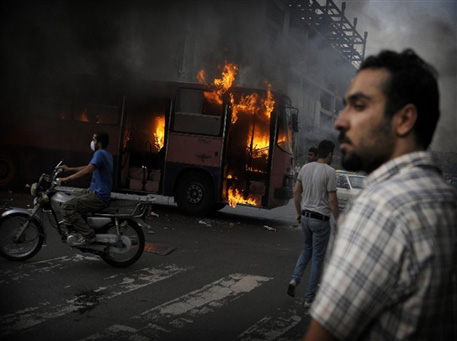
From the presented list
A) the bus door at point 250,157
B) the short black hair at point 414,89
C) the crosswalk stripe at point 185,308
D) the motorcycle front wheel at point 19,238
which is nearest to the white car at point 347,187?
the bus door at point 250,157

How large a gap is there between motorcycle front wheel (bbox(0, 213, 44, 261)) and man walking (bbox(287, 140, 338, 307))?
344cm

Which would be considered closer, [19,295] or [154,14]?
[19,295]

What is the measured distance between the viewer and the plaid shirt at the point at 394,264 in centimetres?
115

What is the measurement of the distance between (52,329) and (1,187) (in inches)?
405

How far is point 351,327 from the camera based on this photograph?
3.88 ft

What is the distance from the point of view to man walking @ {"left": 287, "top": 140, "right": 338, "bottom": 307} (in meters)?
5.18

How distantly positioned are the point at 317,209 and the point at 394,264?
409 centimetres

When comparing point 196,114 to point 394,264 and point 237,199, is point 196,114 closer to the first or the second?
point 237,199

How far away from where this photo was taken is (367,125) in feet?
4.39

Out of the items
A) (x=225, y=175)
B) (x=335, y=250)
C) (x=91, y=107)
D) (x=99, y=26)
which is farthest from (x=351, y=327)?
(x=99, y=26)

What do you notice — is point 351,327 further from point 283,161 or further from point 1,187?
point 1,187

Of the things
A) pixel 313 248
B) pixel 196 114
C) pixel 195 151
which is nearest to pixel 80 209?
pixel 313 248

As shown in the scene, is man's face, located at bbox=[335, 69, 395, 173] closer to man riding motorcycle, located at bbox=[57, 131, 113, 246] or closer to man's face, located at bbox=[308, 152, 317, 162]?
man riding motorcycle, located at bbox=[57, 131, 113, 246]

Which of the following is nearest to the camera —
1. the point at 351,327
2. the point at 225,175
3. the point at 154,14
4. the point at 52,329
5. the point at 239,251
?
the point at 351,327
